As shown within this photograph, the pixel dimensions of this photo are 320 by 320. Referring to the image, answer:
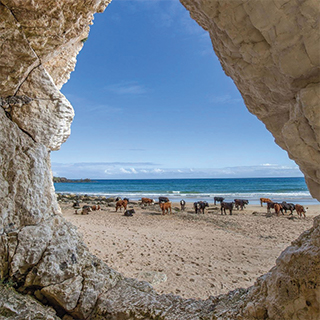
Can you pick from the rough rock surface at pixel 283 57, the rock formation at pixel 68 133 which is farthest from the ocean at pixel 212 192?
the rough rock surface at pixel 283 57

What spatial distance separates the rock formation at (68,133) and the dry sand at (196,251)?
2037 mm

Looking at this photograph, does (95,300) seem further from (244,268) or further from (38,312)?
(244,268)

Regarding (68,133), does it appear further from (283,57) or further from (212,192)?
(212,192)

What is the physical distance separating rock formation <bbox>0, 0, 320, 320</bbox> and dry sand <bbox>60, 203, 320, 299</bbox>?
2.04m

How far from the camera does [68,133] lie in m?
5.04

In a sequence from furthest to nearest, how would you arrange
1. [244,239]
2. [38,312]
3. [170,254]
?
[244,239] < [170,254] < [38,312]

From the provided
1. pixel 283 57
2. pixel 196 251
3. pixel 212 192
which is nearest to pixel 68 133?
pixel 283 57

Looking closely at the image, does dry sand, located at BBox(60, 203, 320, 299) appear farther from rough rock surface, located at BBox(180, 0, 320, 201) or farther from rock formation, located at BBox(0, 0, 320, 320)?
rough rock surface, located at BBox(180, 0, 320, 201)

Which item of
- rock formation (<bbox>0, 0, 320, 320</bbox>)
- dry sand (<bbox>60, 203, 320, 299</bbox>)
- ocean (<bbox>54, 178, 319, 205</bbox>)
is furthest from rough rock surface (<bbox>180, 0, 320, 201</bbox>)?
ocean (<bbox>54, 178, 319, 205</bbox>)

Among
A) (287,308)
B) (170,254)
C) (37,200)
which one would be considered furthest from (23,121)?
(170,254)

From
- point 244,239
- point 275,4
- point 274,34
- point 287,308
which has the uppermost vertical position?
point 275,4

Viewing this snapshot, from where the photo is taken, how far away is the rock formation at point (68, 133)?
224cm

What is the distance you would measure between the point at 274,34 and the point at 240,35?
461 millimetres

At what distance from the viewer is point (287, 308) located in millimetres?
2545
